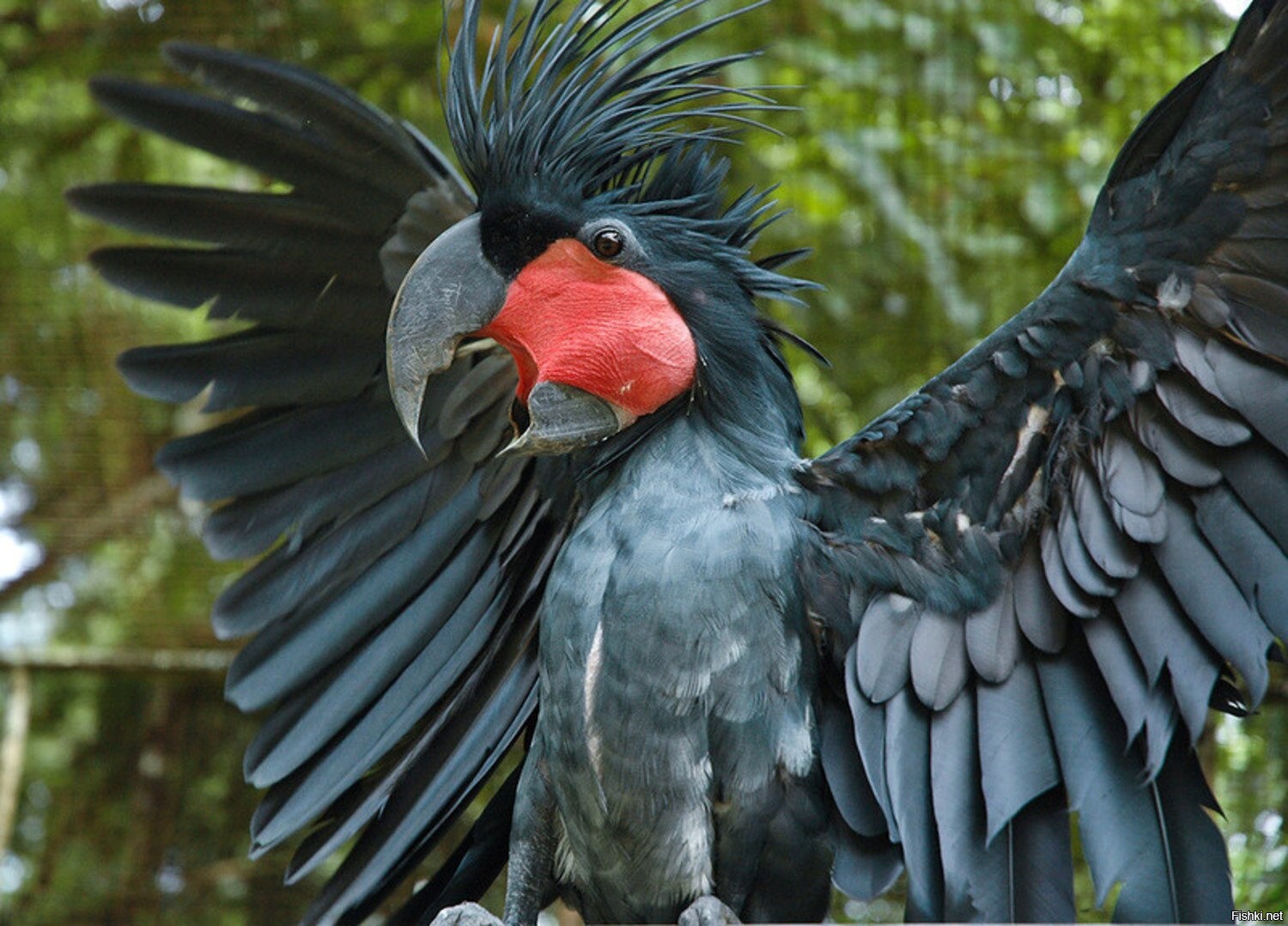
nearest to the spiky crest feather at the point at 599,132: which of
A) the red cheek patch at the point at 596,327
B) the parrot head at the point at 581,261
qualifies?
the parrot head at the point at 581,261

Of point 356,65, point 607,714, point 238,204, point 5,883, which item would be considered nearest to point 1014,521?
point 607,714

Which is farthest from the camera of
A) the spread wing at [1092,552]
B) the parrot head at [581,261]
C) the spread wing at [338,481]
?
the spread wing at [338,481]

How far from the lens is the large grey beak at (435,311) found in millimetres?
2330

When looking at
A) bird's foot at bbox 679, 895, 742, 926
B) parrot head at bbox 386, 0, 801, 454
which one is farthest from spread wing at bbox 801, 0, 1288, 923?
parrot head at bbox 386, 0, 801, 454

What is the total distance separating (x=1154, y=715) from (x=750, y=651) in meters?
0.59

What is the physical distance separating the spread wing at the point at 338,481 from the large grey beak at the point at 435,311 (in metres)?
0.41

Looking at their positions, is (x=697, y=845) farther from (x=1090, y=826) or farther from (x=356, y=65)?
(x=356, y=65)

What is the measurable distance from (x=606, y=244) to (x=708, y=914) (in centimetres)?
103

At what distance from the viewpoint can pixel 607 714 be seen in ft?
7.50

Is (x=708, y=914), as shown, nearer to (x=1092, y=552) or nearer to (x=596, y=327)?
(x=1092, y=552)

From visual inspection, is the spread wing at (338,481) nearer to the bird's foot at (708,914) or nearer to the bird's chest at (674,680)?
the bird's chest at (674,680)

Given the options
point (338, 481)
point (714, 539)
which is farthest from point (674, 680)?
point (338, 481)

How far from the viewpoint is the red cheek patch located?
2.38 metres

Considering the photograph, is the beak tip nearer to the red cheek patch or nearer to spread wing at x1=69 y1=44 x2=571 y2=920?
the red cheek patch
